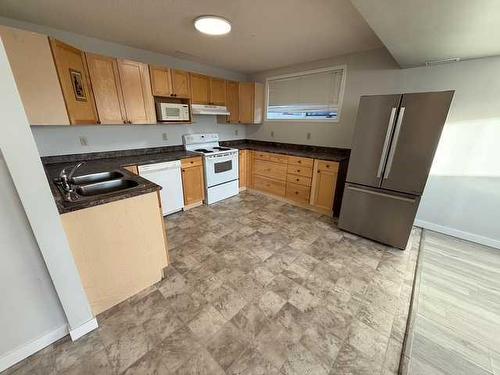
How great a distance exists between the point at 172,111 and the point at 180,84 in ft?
1.56

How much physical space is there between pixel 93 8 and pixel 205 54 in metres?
1.61

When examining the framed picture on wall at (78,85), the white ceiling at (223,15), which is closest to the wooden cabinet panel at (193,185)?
the framed picture on wall at (78,85)

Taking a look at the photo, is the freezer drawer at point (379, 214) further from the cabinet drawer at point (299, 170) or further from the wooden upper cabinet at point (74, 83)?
the wooden upper cabinet at point (74, 83)

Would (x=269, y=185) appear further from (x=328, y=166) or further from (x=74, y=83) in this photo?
(x=74, y=83)

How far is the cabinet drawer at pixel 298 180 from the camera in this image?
3.54m

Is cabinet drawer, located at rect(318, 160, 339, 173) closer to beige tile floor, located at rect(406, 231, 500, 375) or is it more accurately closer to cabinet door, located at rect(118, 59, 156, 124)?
beige tile floor, located at rect(406, 231, 500, 375)

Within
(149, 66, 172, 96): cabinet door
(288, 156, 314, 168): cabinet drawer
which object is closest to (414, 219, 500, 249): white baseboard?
(288, 156, 314, 168): cabinet drawer

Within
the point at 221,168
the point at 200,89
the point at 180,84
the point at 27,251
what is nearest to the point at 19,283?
the point at 27,251

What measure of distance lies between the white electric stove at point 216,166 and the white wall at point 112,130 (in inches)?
8.0

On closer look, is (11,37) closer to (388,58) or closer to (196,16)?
(196,16)

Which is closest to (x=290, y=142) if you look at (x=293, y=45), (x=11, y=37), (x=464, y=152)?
(x=293, y=45)

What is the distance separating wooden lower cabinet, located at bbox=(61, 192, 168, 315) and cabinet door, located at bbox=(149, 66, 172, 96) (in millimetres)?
2110

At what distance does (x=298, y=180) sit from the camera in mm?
3652

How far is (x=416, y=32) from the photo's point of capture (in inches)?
67.1
